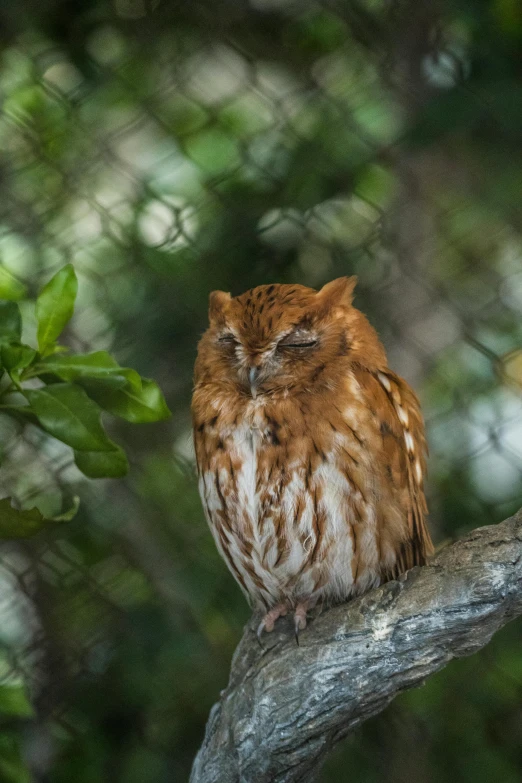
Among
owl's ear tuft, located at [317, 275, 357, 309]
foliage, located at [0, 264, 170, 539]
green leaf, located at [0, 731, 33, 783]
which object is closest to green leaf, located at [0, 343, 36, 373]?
foliage, located at [0, 264, 170, 539]

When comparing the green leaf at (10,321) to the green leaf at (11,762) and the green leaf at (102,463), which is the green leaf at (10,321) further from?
the green leaf at (11,762)

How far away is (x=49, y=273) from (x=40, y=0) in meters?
0.61

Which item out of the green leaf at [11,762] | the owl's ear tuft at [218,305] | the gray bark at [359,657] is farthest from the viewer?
the owl's ear tuft at [218,305]

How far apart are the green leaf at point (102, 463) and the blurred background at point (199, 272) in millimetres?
862

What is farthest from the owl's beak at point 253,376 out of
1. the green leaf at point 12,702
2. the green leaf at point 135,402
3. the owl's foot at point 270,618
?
the green leaf at point 12,702

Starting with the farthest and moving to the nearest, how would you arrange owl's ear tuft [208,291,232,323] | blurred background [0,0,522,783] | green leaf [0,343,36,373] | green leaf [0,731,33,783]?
blurred background [0,0,522,783]
owl's ear tuft [208,291,232,323]
green leaf [0,731,33,783]
green leaf [0,343,36,373]

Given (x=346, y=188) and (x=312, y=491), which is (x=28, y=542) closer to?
(x=312, y=491)

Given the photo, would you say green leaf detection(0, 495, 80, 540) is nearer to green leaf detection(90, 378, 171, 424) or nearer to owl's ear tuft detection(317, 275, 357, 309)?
green leaf detection(90, 378, 171, 424)

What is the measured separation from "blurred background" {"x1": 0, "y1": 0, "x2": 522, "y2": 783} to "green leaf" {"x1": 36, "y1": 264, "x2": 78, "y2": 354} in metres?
0.86

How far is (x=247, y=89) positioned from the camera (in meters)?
1.92

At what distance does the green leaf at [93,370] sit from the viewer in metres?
0.96

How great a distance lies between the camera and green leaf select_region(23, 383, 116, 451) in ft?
3.09

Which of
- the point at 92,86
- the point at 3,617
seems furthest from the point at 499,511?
the point at 92,86

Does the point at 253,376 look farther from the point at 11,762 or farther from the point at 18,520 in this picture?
the point at 11,762
